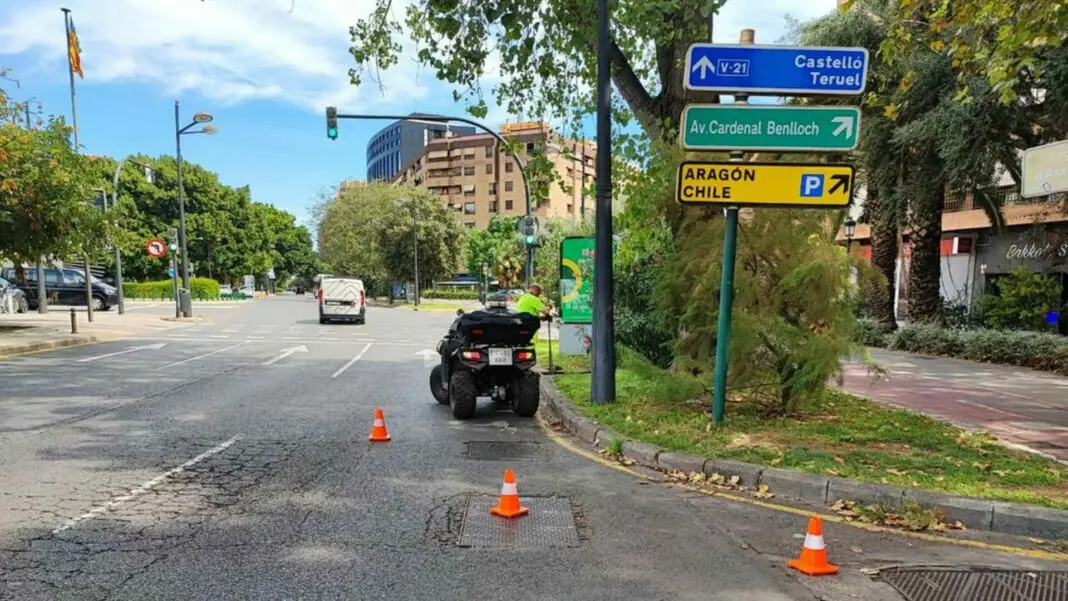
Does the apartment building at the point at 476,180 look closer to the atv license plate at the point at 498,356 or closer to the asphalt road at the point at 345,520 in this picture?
the atv license plate at the point at 498,356

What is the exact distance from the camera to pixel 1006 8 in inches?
295

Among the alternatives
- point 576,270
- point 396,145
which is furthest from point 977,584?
point 396,145

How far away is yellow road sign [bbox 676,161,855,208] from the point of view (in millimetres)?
6488

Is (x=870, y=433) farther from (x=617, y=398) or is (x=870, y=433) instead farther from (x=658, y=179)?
(x=658, y=179)

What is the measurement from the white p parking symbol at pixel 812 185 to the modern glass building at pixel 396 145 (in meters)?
101

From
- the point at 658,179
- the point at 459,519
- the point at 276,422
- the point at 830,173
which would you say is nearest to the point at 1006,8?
the point at 830,173

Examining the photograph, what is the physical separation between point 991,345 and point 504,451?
13.1m

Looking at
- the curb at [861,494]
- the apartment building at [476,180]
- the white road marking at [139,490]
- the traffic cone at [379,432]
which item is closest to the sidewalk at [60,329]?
the white road marking at [139,490]

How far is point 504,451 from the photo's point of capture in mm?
6617

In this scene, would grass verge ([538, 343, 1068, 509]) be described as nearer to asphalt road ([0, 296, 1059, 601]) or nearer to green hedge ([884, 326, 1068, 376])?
asphalt road ([0, 296, 1059, 601])

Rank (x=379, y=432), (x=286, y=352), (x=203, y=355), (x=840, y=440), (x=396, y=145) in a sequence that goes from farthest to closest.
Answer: (x=396, y=145) < (x=286, y=352) < (x=203, y=355) < (x=379, y=432) < (x=840, y=440)

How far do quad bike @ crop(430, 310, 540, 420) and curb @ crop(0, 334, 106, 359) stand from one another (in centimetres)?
1168

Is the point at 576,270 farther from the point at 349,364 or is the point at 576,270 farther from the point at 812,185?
the point at 812,185

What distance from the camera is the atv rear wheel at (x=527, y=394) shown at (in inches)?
330
